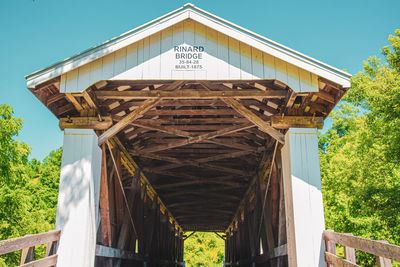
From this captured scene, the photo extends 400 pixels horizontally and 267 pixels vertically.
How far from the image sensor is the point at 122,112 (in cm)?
767

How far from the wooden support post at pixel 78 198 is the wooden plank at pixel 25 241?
0.21 metres

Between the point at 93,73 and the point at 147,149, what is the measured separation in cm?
390

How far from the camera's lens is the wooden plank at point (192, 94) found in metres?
6.39

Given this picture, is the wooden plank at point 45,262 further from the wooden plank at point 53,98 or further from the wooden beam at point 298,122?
the wooden beam at point 298,122

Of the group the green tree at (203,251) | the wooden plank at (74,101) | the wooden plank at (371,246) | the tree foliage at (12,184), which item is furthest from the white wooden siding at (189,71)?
the green tree at (203,251)

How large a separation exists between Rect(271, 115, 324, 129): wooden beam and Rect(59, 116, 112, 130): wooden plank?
2.68 m

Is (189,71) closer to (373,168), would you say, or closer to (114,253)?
(114,253)

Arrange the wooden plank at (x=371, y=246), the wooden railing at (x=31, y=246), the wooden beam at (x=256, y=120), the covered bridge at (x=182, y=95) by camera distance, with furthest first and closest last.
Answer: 1. the wooden beam at (x=256, y=120)
2. the covered bridge at (x=182, y=95)
3. the wooden railing at (x=31, y=246)
4. the wooden plank at (x=371, y=246)

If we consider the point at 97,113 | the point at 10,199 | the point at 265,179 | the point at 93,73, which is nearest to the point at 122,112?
the point at 97,113

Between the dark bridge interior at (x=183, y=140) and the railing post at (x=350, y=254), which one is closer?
the railing post at (x=350, y=254)

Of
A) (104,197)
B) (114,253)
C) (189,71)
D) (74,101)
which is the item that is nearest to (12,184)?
(114,253)

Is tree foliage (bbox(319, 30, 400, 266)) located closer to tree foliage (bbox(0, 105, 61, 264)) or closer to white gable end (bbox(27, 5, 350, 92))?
white gable end (bbox(27, 5, 350, 92))

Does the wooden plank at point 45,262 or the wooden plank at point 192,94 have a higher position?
the wooden plank at point 192,94

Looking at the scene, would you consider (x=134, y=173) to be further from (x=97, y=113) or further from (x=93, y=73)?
(x=93, y=73)
